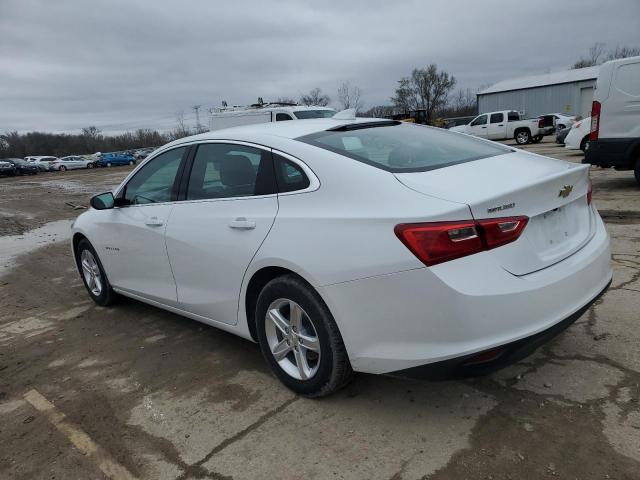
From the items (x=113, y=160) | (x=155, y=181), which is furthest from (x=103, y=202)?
(x=113, y=160)

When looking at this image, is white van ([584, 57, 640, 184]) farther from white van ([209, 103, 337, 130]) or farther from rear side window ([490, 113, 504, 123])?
rear side window ([490, 113, 504, 123])

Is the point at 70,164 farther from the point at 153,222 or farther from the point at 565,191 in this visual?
the point at 565,191

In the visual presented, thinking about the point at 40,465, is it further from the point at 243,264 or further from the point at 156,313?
the point at 156,313

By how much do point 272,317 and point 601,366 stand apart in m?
1.99

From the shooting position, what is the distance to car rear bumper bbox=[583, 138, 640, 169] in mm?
8125

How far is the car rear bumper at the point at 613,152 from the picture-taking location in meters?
8.12

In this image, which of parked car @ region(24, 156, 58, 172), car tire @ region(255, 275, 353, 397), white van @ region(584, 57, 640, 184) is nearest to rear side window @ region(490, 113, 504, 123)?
white van @ region(584, 57, 640, 184)

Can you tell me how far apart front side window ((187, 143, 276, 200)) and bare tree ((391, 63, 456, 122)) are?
70421 mm

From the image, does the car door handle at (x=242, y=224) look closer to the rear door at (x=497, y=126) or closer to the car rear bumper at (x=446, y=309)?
the car rear bumper at (x=446, y=309)

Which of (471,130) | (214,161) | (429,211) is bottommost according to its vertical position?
(471,130)

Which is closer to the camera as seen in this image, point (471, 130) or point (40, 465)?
point (40, 465)

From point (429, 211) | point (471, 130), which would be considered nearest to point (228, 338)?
point (429, 211)

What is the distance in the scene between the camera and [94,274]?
16.6ft

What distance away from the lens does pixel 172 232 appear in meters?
3.66
